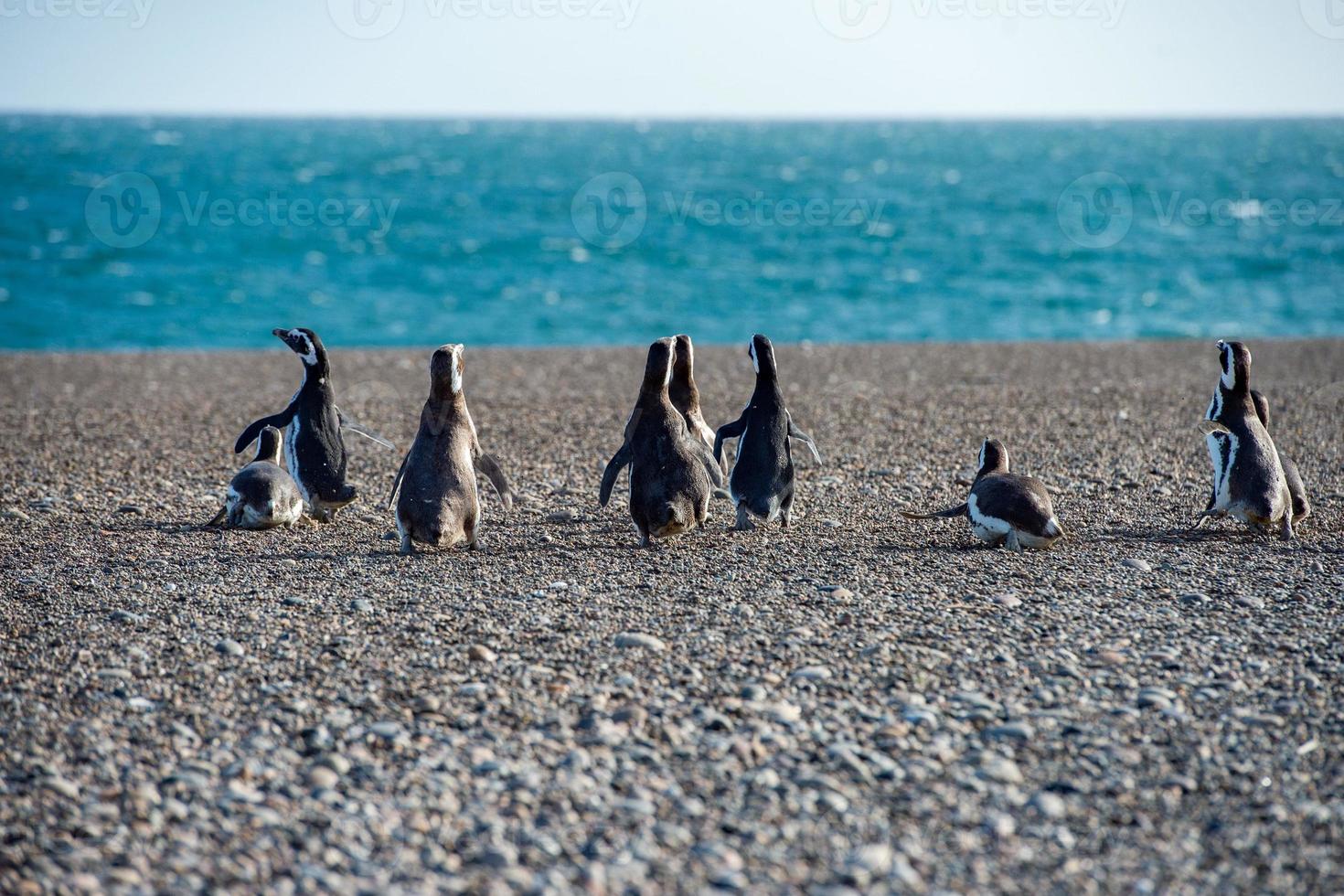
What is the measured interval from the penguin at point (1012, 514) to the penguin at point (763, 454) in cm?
98

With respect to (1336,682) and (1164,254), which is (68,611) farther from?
(1164,254)

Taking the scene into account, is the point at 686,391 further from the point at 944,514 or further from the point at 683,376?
the point at 944,514

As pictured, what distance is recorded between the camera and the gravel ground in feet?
11.2

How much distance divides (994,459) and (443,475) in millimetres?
2928

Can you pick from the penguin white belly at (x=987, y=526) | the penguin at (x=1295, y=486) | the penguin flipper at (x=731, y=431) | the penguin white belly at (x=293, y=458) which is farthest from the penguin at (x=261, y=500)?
the penguin at (x=1295, y=486)

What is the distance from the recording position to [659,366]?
664 centimetres

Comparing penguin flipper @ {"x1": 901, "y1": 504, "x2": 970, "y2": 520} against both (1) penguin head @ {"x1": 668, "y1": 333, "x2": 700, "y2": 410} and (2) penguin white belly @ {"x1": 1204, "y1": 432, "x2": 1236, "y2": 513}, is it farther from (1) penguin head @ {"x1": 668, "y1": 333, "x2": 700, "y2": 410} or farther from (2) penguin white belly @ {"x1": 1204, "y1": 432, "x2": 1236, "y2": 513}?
(1) penguin head @ {"x1": 668, "y1": 333, "x2": 700, "y2": 410}

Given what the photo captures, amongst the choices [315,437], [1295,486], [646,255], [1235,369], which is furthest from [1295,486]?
[646,255]

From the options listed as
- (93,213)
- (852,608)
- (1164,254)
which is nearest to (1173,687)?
(852,608)

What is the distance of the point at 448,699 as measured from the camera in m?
4.34

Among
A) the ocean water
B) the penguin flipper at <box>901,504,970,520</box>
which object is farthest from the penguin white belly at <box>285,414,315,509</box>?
the ocean water

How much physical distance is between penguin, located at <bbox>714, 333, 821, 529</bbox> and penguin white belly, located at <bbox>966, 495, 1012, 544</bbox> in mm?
971

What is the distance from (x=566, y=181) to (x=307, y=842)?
50.5 meters

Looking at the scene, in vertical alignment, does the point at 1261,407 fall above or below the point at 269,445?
above
